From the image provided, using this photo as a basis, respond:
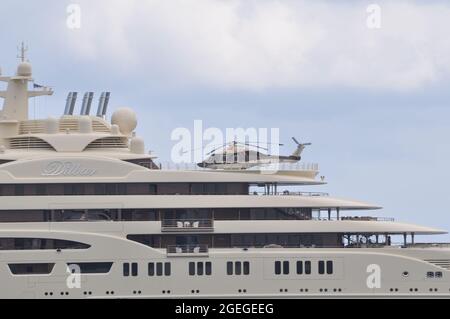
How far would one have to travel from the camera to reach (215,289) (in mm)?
63500

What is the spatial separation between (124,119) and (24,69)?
4242mm

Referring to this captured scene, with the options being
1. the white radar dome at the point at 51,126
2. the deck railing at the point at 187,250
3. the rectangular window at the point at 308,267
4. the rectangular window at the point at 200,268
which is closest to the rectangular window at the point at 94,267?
the deck railing at the point at 187,250

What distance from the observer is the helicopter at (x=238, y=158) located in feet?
217

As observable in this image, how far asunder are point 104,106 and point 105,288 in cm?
968

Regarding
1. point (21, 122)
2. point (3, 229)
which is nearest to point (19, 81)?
point (21, 122)

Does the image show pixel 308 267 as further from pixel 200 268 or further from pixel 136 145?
pixel 136 145

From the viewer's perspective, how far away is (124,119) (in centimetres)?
6894

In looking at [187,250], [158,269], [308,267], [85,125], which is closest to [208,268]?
[187,250]

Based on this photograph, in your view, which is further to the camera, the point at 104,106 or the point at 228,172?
the point at 104,106

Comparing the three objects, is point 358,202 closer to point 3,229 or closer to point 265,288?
point 265,288

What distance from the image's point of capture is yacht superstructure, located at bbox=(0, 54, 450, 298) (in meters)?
63.4

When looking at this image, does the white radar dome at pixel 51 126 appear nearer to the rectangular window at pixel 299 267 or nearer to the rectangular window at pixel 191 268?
the rectangular window at pixel 191 268

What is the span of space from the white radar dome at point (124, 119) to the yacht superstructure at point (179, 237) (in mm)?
3089

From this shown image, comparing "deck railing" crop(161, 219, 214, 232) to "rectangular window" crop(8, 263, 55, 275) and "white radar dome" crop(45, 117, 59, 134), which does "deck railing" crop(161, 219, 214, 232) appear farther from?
"white radar dome" crop(45, 117, 59, 134)
